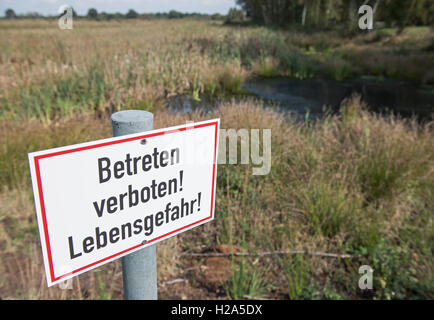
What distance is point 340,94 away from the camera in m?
11.2

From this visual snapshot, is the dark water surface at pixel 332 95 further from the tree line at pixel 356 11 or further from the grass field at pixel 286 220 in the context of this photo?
the tree line at pixel 356 11

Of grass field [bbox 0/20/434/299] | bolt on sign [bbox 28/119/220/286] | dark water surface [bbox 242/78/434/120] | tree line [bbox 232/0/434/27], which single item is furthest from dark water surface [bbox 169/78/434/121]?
tree line [bbox 232/0/434/27]

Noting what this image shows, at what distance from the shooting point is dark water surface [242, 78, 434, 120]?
948 cm

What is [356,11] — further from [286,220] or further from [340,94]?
[286,220]

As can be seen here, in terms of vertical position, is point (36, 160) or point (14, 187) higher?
point (36, 160)

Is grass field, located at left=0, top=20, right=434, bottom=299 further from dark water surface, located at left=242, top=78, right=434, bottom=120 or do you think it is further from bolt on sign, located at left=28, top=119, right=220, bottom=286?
dark water surface, located at left=242, top=78, right=434, bottom=120

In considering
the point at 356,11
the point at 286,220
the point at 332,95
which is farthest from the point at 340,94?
the point at 286,220

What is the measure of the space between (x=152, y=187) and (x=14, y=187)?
9.39 feet

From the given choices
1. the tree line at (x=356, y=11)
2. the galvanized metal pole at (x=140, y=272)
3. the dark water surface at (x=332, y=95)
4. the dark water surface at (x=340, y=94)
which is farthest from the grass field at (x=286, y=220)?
the tree line at (x=356, y=11)

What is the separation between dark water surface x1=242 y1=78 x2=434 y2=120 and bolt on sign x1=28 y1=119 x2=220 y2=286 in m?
8.07

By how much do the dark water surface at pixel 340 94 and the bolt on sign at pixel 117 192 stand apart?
8072mm
